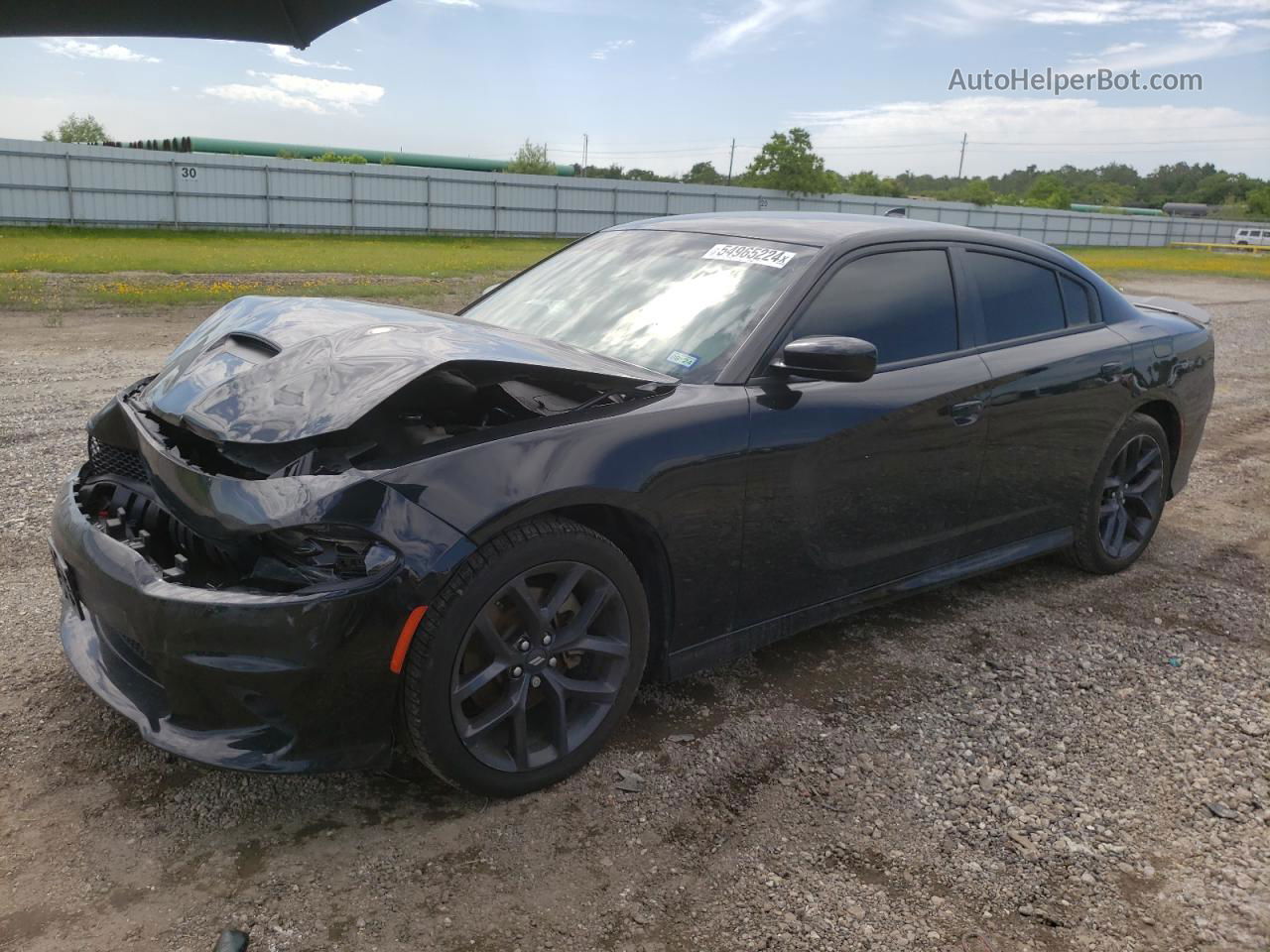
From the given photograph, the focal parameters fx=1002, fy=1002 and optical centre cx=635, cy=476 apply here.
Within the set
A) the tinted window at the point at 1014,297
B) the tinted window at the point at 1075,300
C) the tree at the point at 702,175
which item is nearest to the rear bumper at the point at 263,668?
the tinted window at the point at 1014,297

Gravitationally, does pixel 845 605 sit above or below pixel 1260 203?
below

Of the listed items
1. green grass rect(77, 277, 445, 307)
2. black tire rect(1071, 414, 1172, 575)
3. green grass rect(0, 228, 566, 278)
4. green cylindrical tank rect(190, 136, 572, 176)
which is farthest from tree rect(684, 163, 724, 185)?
black tire rect(1071, 414, 1172, 575)

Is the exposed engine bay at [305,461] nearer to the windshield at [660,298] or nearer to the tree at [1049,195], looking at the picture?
the windshield at [660,298]

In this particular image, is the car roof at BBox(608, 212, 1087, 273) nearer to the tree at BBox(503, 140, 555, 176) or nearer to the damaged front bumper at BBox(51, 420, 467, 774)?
the damaged front bumper at BBox(51, 420, 467, 774)

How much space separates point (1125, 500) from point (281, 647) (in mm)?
4069

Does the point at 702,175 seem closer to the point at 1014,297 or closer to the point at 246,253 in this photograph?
the point at 246,253

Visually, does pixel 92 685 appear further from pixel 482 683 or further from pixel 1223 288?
pixel 1223 288

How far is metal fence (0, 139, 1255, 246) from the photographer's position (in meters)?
28.4

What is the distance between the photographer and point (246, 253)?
75.6 feet

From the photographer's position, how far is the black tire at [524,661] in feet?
8.16

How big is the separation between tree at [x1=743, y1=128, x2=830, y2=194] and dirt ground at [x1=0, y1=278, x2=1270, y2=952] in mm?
51249

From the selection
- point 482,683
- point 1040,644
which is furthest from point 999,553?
point 482,683

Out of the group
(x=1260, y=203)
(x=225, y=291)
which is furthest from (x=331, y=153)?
(x=1260, y=203)

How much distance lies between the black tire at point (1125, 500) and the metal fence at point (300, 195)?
20.4 meters
